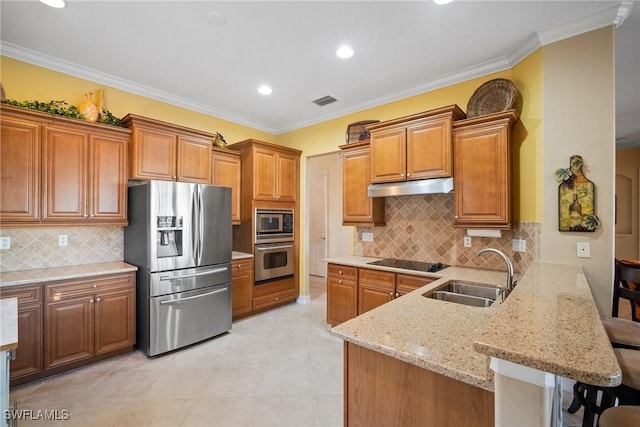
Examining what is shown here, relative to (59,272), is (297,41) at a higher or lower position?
higher

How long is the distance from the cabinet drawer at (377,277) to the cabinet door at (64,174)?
2.89m

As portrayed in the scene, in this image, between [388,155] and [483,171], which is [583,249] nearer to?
[483,171]

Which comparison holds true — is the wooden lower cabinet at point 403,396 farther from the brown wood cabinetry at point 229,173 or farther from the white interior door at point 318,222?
the white interior door at point 318,222

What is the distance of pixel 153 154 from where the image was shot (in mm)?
3184

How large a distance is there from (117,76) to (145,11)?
1349 millimetres

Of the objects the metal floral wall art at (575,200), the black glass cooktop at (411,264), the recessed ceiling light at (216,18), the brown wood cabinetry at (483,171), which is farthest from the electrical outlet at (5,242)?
the metal floral wall art at (575,200)

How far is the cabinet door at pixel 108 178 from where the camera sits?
113 inches

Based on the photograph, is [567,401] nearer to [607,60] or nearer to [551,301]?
[551,301]

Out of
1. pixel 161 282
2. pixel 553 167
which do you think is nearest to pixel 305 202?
pixel 161 282

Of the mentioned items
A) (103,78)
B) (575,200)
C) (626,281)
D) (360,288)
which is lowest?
(360,288)

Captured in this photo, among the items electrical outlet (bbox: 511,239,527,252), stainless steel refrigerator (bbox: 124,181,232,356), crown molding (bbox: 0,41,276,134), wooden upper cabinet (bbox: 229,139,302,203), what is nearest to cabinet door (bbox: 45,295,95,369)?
stainless steel refrigerator (bbox: 124,181,232,356)

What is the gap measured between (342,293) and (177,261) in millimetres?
1870

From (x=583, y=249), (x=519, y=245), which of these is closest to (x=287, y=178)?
(x=519, y=245)

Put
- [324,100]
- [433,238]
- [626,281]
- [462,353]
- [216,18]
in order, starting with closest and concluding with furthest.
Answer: [462,353], [626,281], [216,18], [433,238], [324,100]
